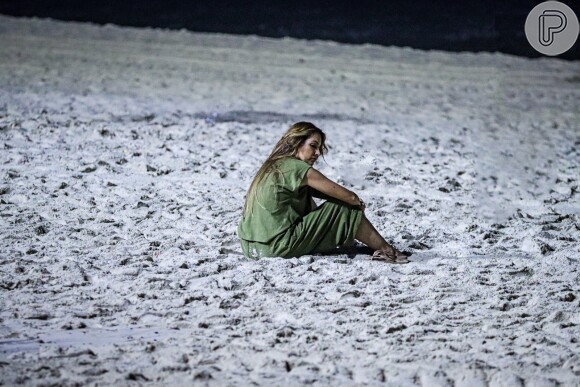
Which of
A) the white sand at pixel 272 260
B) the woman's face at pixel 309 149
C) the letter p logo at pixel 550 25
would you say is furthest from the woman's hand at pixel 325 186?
the letter p logo at pixel 550 25

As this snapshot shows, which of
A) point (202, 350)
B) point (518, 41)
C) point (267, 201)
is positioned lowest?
point (202, 350)

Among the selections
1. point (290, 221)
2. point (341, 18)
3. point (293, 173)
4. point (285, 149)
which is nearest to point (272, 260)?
point (290, 221)

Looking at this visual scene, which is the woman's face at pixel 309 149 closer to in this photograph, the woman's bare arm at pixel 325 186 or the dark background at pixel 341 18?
the woman's bare arm at pixel 325 186

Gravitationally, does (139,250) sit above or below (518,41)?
below

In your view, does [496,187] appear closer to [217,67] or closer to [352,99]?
[352,99]

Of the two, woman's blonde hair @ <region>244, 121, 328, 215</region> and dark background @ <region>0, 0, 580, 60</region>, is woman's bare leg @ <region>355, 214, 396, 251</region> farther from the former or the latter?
dark background @ <region>0, 0, 580, 60</region>

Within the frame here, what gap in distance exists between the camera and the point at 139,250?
5.48m

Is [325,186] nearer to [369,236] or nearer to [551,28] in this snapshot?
[369,236]

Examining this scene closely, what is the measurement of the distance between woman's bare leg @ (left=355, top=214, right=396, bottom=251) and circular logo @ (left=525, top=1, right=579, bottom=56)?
883cm

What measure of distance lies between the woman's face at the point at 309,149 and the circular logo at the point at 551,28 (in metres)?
8.88

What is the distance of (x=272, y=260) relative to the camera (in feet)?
17.3

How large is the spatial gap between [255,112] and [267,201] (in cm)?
433

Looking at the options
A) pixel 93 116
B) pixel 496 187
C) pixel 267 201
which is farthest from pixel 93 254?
pixel 93 116

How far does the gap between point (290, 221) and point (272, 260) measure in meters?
0.23
